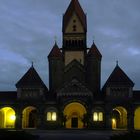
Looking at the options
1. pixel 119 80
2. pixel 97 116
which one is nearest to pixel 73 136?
pixel 97 116

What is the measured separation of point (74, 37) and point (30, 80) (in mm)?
15554

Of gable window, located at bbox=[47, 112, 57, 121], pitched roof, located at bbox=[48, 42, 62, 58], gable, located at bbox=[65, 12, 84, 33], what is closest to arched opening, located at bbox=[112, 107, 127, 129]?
gable window, located at bbox=[47, 112, 57, 121]

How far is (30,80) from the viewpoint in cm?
8156

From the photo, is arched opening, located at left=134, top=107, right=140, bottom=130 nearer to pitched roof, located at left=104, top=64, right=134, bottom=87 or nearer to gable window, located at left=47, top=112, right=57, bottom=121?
pitched roof, located at left=104, top=64, right=134, bottom=87

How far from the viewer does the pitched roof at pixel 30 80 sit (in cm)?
8081

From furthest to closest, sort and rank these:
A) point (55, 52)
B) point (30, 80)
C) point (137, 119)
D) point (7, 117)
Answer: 1. point (55, 52)
2. point (7, 117)
3. point (137, 119)
4. point (30, 80)

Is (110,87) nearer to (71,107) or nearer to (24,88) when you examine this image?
(71,107)

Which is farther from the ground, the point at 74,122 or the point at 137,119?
the point at 137,119

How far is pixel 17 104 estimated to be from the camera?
265 feet

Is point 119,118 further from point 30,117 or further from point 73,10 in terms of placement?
point 73,10

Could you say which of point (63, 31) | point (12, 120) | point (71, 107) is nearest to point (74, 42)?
point (63, 31)

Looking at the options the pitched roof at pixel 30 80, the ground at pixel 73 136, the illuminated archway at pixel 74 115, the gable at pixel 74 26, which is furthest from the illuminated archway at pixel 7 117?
the ground at pixel 73 136

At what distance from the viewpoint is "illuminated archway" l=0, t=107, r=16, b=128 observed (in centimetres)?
8369

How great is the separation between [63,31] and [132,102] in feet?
74.5
